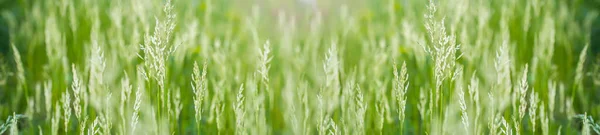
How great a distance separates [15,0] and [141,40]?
797 mm

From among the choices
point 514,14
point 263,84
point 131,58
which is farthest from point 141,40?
point 514,14

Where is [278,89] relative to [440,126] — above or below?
above

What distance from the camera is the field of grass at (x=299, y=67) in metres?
2.37

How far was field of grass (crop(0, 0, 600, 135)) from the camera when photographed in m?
2.37

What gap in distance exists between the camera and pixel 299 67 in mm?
2477

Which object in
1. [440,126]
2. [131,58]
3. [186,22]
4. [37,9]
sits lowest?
[440,126]

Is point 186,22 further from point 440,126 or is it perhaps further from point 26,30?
point 440,126

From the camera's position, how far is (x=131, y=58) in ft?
8.43

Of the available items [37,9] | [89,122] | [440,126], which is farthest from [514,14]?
[37,9]

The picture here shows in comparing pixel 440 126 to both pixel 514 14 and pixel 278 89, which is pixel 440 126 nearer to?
pixel 278 89

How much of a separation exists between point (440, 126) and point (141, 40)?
1200 mm

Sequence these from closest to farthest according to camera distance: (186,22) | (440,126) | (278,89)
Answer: (440,126), (278,89), (186,22)

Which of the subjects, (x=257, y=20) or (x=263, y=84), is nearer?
(x=263, y=84)

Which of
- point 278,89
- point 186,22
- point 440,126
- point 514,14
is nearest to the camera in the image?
point 440,126
